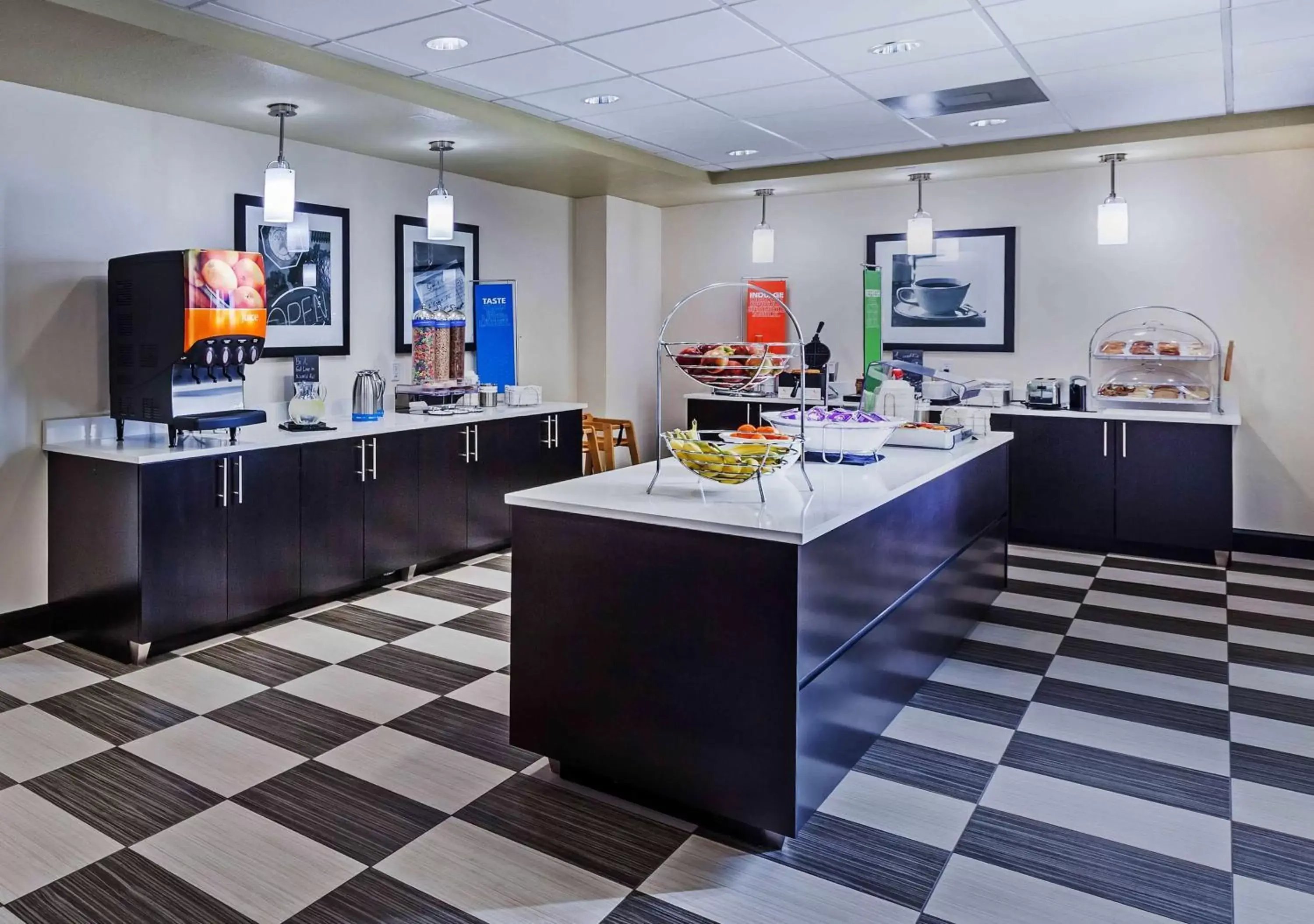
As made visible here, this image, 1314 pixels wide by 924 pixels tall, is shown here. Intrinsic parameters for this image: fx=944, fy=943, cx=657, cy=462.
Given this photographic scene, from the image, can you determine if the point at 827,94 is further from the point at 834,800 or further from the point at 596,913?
the point at 596,913

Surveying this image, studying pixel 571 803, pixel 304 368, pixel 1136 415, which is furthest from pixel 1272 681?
pixel 304 368

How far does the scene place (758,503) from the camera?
2.71 metres

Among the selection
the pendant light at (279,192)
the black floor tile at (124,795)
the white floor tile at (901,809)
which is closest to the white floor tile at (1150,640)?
the white floor tile at (901,809)

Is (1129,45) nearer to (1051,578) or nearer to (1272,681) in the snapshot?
(1272,681)

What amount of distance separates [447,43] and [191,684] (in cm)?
272

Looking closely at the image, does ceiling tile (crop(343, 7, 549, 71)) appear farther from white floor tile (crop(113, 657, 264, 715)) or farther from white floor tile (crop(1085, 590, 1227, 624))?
white floor tile (crop(1085, 590, 1227, 624))

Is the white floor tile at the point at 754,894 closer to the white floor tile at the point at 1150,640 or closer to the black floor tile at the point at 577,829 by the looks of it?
the black floor tile at the point at 577,829

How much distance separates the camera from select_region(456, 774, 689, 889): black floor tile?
2391 millimetres

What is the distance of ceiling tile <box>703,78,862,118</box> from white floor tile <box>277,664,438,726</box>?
10.3 feet

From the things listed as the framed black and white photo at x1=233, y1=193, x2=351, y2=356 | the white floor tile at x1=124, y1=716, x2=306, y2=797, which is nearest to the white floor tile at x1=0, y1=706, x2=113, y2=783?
the white floor tile at x1=124, y1=716, x2=306, y2=797

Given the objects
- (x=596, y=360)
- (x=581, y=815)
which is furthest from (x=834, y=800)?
(x=596, y=360)

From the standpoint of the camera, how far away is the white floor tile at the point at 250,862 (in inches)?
87.6

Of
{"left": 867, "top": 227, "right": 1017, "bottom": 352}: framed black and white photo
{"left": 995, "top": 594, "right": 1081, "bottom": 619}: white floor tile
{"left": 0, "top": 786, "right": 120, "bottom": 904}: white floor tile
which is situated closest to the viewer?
{"left": 0, "top": 786, "right": 120, "bottom": 904}: white floor tile

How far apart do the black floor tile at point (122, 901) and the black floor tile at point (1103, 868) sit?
6.09 ft
